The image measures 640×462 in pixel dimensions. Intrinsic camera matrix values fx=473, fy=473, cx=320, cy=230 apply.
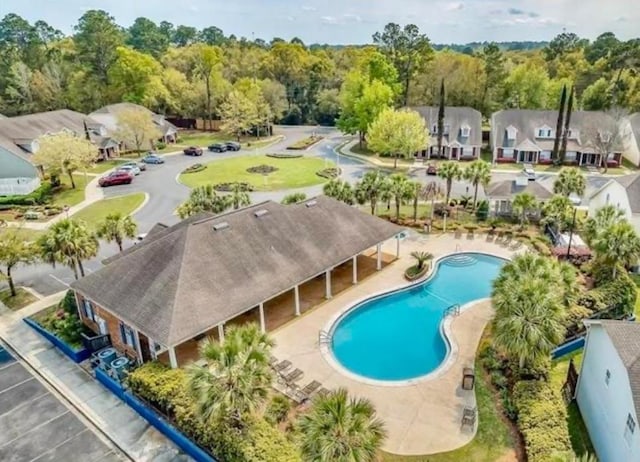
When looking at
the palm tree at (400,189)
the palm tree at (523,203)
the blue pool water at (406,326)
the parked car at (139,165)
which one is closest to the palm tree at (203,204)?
the palm tree at (400,189)

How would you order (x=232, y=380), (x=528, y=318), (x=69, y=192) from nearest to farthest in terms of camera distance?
(x=232, y=380)
(x=528, y=318)
(x=69, y=192)

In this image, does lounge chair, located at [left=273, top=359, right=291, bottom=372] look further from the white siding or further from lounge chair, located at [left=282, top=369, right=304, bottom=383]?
the white siding

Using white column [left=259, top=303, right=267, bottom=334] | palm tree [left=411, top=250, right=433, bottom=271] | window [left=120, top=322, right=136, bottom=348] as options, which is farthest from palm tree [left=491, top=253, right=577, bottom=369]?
window [left=120, top=322, right=136, bottom=348]

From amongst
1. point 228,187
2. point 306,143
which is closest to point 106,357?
point 228,187

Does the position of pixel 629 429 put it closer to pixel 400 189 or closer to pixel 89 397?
pixel 89 397

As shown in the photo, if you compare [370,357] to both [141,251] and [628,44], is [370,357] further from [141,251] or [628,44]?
[628,44]

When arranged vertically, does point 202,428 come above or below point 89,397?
above

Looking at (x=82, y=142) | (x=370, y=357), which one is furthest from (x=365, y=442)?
(x=82, y=142)
